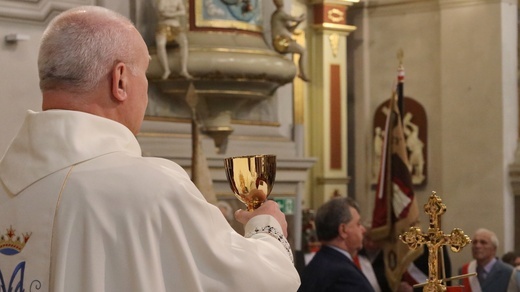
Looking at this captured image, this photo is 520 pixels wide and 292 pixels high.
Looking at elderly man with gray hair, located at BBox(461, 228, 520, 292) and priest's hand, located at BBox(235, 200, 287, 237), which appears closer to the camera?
priest's hand, located at BBox(235, 200, 287, 237)

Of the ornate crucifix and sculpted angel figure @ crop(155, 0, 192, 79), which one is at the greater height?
sculpted angel figure @ crop(155, 0, 192, 79)

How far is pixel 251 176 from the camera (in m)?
3.22

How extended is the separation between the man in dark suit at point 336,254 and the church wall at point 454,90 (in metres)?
7.20

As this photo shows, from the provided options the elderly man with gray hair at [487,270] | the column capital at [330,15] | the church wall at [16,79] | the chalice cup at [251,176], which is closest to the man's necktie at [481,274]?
the elderly man with gray hair at [487,270]

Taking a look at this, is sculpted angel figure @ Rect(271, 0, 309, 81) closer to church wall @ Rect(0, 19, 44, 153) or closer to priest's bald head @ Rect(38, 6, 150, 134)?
church wall @ Rect(0, 19, 44, 153)

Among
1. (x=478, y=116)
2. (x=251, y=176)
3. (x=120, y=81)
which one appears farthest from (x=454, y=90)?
(x=120, y=81)

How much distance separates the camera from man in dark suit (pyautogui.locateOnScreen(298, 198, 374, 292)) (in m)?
5.82

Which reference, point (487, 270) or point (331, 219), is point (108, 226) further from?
point (487, 270)

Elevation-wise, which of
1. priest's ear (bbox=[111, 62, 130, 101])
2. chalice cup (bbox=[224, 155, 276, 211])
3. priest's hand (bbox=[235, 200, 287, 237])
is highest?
priest's ear (bbox=[111, 62, 130, 101])

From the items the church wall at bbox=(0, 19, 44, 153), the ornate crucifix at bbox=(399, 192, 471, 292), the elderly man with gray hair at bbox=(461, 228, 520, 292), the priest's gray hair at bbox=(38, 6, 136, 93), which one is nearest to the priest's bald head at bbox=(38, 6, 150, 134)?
the priest's gray hair at bbox=(38, 6, 136, 93)

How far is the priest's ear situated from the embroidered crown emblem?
0.44m

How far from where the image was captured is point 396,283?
9.17 metres

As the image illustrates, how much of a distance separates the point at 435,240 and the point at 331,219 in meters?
2.58

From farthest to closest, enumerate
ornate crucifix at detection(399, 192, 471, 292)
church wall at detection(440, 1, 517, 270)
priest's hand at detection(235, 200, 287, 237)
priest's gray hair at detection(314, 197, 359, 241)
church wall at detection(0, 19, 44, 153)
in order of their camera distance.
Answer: church wall at detection(440, 1, 517, 270) → church wall at detection(0, 19, 44, 153) → priest's gray hair at detection(314, 197, 359, 241) → ornate crucifix at detection(399, 192, 471, 292) → priest's hand at detection(235, 200, 287, 237)
